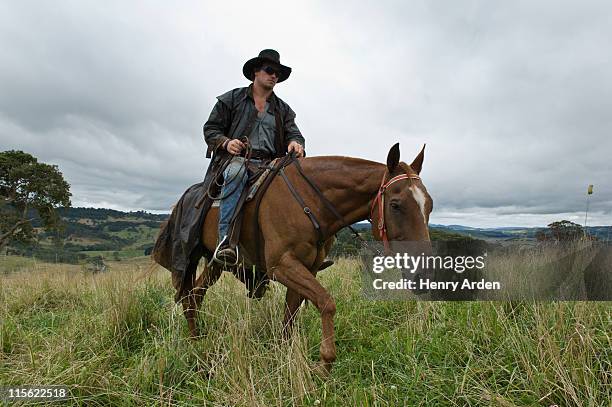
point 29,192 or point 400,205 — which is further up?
point 29,192

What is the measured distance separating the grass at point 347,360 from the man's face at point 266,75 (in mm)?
2730

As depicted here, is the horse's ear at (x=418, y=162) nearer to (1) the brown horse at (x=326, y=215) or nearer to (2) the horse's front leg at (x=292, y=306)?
(1) the brown horse at (x=326, y=215)

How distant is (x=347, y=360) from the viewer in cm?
332

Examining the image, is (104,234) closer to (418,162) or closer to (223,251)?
(223,251)

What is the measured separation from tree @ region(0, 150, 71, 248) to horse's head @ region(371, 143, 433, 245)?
3129 centimetres

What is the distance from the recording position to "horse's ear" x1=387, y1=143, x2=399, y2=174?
10.4ft

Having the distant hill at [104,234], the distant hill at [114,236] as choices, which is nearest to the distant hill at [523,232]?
the distant hill at [114,236]

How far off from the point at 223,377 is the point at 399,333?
6.61 feet

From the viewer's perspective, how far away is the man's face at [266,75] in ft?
14.9

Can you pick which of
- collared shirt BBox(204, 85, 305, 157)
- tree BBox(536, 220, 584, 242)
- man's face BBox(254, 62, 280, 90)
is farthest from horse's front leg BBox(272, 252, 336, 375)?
tree BBox(536, 220, 584, 242)

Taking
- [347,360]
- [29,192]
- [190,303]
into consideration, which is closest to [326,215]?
[347,360]

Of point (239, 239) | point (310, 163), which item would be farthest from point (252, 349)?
point (310, 163)

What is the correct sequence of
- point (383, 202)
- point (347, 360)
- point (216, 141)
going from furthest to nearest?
point (216, 141) → point (347, 360) → point (383, 202)

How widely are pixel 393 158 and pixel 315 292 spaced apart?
4.63 ft
